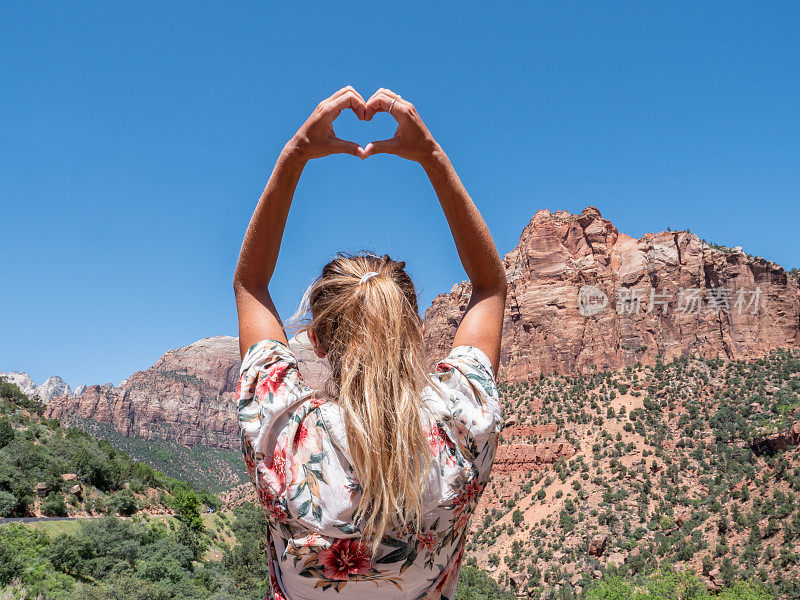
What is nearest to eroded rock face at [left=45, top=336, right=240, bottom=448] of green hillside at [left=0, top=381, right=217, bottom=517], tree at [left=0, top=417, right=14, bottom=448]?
green hillside at [left=0, top=381, right=217, bottom=517]

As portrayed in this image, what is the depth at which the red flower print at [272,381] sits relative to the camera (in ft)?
5.19

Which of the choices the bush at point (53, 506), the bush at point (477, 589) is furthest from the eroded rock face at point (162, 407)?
the bush at point (477, 589)

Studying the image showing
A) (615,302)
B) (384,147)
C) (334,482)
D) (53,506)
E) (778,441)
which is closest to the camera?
Answer: (334,482)

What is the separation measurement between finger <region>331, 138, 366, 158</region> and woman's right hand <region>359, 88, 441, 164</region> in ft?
0.05

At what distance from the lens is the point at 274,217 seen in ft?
5.91

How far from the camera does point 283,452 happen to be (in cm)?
153

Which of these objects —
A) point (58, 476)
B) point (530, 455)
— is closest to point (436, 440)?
point (58, 476)

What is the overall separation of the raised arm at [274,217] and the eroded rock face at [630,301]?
220 ft

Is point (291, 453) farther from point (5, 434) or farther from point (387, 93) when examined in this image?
point (5, 434)

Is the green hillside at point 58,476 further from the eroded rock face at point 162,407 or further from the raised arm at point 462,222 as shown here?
the eroded rock face at point 162,407

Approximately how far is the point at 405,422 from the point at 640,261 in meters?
79.3

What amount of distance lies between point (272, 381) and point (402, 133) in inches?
34.6

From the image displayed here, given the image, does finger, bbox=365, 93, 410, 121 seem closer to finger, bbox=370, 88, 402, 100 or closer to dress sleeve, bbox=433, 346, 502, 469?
finger, bbox=370, 88, 402, 100

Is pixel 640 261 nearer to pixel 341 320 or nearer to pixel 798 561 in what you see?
pixel 798 561
